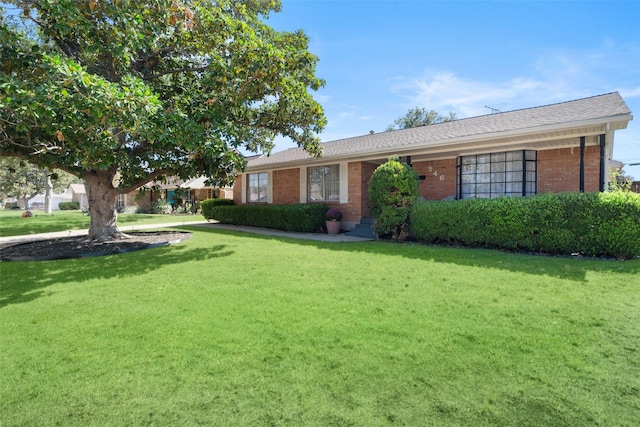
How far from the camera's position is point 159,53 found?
9.40m

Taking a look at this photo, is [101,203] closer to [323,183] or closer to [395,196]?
[323,183]

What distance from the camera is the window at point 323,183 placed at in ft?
46.5

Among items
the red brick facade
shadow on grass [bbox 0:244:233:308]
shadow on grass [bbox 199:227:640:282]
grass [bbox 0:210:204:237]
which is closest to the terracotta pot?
the red brick facade

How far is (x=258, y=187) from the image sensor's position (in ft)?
58.5

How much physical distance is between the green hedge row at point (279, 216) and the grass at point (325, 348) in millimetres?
7169

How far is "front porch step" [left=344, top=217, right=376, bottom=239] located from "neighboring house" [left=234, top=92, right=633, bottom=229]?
0.33m

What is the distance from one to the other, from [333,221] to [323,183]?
2.41m

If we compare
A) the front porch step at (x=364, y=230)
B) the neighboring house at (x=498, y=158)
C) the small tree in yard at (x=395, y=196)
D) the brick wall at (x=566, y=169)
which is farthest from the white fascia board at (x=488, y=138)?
the front porch step at (x=364, y=230)

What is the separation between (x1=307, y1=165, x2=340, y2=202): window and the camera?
46.5ft

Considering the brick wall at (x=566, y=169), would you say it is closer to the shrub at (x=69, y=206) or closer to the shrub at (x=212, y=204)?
the shrub at (x=212, y=204)

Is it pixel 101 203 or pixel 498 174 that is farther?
pixel 498 174

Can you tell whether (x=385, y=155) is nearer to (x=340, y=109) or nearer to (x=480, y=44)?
(x=480, y=44)

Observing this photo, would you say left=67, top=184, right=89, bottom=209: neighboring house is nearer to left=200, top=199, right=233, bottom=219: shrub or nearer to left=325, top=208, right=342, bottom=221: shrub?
left=200, top=199, right=233, bottom=219: shrub

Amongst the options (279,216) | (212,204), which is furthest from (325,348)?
(212,204)
